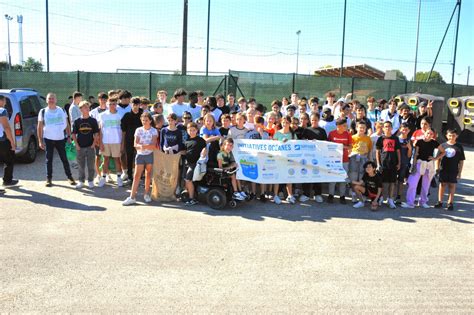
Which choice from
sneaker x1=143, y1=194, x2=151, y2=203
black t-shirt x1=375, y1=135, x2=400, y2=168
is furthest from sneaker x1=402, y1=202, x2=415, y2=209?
sneaker x1=143, y1=194, x2=151, y2=203

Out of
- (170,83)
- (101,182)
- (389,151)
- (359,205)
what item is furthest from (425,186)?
(170,83)

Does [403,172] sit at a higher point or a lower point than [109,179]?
higher

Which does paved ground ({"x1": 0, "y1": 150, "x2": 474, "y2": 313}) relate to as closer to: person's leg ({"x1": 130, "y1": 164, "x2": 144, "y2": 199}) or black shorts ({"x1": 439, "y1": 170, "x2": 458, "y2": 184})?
person's leg ({"x1": 130, "y1": 164, "x2": 144, "y2": 199})

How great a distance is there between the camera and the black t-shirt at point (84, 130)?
783cm

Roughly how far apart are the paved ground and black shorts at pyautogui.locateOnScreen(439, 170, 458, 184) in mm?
567

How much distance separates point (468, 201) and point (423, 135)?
5.45 ft

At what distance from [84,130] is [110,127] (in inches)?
19.7

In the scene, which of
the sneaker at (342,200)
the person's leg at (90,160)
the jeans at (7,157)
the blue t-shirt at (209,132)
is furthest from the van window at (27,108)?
the sneaker at (342,200)

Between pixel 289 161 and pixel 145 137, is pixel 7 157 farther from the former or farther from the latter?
pixel 289 161

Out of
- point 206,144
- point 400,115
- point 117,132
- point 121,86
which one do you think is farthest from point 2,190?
point 121,86

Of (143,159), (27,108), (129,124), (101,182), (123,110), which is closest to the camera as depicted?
(143,159)

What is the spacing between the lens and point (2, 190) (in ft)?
24.3

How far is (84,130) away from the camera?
7836 millimetres

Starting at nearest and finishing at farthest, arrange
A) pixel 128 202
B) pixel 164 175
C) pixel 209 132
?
pixel 128 202 < pixel 164 175 < pixel 209 132
